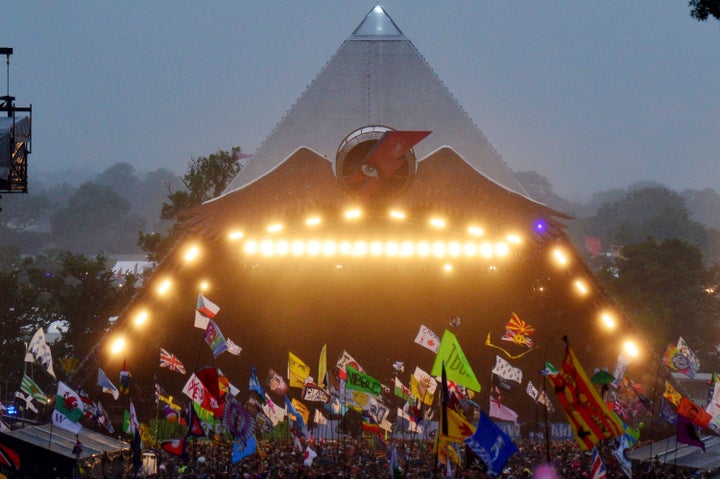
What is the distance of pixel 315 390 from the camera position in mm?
27203

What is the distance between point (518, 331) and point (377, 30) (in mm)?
10192

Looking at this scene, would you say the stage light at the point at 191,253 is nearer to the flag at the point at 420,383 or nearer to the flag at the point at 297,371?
the flag at the point at 297,371

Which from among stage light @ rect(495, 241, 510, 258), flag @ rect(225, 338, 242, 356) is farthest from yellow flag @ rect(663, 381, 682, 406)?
flag @ rect(225, 338, 242, 356)

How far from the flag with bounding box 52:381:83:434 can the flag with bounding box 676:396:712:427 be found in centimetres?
1234

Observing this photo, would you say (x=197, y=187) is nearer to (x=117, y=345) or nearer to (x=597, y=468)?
(x=117, y=345)

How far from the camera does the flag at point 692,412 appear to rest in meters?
19.8

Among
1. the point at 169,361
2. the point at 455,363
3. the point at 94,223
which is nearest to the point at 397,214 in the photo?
the point at 169,361

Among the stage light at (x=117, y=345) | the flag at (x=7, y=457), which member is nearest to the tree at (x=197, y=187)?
the stage light at (x=117, y=345)

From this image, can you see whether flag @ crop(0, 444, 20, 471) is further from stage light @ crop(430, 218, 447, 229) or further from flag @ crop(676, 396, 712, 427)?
stage light @ crop(430, 218, 447, 229)

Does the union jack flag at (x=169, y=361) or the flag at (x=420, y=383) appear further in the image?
the union jack flag at (x=169, y=361)

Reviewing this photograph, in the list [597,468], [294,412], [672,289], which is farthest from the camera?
[672,289]

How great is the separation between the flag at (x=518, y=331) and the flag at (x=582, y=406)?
12679mm

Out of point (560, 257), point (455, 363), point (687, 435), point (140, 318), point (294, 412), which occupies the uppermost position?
point (560, 257)

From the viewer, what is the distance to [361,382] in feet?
75.7
